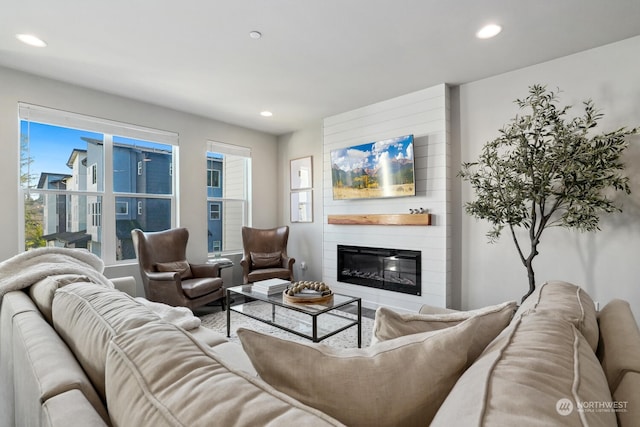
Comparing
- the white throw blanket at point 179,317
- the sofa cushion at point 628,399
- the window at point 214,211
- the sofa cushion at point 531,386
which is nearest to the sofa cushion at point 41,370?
the sofa cushion at point 531,386

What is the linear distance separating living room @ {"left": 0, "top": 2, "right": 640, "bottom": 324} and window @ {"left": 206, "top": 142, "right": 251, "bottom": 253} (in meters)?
0.21

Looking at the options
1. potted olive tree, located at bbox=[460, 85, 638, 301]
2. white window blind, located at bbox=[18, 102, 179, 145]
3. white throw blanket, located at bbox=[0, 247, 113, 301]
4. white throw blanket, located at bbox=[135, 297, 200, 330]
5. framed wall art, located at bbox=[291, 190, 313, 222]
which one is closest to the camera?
white throw blanket, located at bbox=[0, 247, 113, 301]

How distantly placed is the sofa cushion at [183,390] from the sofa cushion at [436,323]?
43 cm

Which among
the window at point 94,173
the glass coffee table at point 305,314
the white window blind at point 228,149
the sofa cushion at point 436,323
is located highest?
the white window blind at point 228,149

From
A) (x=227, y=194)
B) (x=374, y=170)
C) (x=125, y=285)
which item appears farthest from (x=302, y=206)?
(x=125, y=285)

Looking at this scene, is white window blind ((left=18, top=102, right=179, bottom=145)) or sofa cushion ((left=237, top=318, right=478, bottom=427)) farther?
white window blind ((left=18, top=102, right=179, bottom=145))

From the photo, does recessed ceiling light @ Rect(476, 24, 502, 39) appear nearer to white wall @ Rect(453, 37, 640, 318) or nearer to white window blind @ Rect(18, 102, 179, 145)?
white wall @ Rect(453, 37, 640, 318)

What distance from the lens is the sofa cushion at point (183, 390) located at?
472 mm

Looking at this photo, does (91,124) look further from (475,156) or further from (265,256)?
(475,156)

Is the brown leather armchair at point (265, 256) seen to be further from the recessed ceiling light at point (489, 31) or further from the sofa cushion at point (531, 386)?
the sofa cushion at point (531, 386)

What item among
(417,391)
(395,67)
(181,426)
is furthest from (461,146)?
(181,426)

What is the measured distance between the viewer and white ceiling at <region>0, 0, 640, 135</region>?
86.9 inches

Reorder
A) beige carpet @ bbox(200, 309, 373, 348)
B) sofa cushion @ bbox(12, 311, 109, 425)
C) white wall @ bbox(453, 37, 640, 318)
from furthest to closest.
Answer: beige carpet @ bbox(200, 309, 373, 348) < white wall @ bbox(453, 37, 640, 318) < sofa cushion @ bbox(12, 311, 109, 425)

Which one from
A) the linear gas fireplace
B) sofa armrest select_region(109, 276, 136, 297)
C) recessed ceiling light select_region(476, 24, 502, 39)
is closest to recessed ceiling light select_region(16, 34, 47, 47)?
sofa armrest select_region(109, 276, 136, 297)
